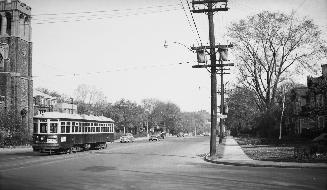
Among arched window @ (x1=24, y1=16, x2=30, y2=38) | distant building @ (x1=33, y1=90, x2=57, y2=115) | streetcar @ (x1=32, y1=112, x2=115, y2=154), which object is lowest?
streetcar @ (x1=32, y1=112, x2=115, y2=154)

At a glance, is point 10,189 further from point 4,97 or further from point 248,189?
point 4,97

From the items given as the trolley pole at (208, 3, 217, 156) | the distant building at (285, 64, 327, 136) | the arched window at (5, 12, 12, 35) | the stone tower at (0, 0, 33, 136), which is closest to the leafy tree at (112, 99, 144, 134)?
the stone tower at (0, 0, 33, 136)

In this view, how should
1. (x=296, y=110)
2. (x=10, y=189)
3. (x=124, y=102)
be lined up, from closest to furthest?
(x=10, y=189)
(x=296, y=110)
(x=124, y=102)

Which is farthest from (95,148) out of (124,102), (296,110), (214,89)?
(124,102)

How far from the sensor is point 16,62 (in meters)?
56.0

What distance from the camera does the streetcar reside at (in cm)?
2810

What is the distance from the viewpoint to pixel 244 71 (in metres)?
48.9

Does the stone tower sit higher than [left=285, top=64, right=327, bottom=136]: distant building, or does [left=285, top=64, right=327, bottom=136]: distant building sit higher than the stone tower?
the stone tower

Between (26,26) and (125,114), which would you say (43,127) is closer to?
(26,26)

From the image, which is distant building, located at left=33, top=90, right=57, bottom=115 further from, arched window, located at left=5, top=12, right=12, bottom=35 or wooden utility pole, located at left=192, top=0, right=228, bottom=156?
wooden utility pole, located at left=192, top=0, right=228, bottom=156

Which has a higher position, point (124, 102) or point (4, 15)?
point (4, 15)

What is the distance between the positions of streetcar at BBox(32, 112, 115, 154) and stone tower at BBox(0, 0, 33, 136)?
2371cm

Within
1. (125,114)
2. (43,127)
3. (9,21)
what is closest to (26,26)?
(9,21)

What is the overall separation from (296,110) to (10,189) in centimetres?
6421
